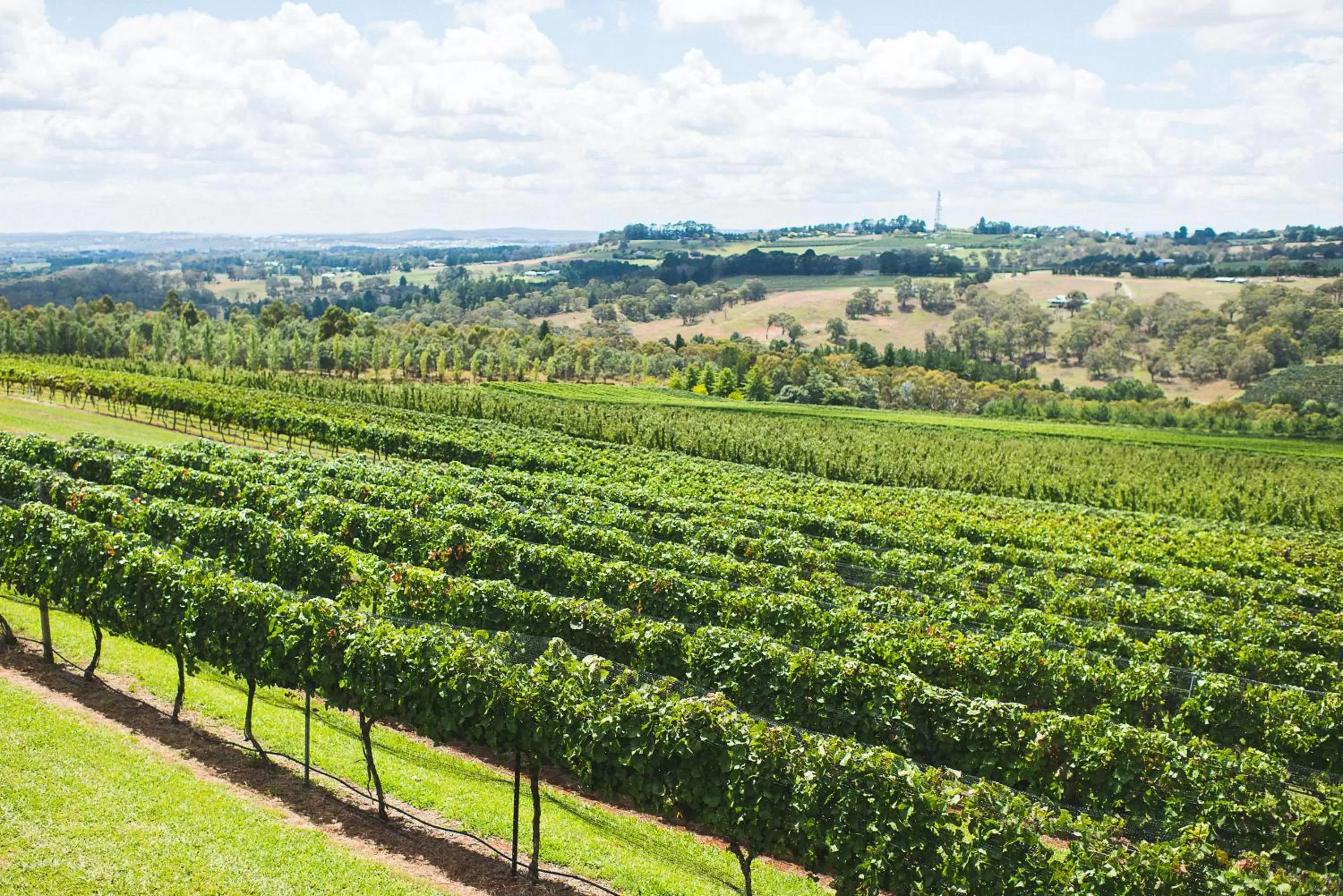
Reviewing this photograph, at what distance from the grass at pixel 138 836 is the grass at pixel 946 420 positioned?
85.9 m

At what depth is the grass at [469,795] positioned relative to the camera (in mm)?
13398

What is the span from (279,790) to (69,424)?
1762 inches

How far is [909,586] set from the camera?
85.0 ft

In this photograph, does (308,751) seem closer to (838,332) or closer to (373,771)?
(373,771)

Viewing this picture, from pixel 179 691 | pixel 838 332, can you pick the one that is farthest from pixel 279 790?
pixel 838 332

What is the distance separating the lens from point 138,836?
40.7 ft

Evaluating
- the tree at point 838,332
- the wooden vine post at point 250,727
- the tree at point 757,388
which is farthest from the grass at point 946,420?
the wooden vine post at point 250,727

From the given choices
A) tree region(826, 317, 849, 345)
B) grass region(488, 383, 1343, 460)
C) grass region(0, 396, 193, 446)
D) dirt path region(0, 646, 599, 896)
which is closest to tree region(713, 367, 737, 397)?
grass region(488, 383, 1343, 460)

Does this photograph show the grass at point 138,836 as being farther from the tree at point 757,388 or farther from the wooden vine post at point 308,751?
the tree at point 757,388

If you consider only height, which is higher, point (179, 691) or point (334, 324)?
point (334, 324)

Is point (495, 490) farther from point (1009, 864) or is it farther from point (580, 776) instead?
point (1009, 864)

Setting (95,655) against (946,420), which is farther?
(946,420)

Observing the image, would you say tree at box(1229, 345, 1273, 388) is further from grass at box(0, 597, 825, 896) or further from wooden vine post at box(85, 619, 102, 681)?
wooden vine post at box(85, 619, 102, 681)

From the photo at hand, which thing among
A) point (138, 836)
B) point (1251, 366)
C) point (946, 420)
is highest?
point (138, 836)
